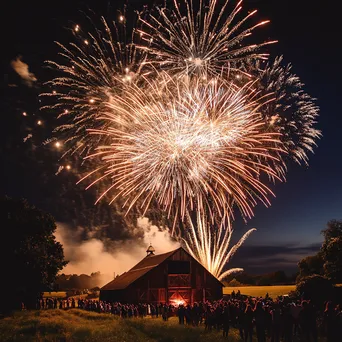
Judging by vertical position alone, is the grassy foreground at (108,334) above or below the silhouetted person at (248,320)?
below

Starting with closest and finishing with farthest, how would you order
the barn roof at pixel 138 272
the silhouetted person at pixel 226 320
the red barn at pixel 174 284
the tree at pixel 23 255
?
the silhouetted person at pixel 226 320, the tree at pixel 23 255, the red barn at pixel 174 284, the barn roof at pixel 138 272

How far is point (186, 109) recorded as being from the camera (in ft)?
84.9

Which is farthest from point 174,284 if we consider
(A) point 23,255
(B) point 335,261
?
(B) point 335,261

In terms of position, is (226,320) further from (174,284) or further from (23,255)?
(23,255)

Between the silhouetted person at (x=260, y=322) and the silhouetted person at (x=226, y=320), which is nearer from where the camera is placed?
the silhouetted person at (x=260, y=322)

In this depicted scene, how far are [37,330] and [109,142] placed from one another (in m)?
12.9

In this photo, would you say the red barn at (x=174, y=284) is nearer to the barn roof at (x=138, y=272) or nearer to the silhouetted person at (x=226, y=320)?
the barn roof at (x=138, y=272)

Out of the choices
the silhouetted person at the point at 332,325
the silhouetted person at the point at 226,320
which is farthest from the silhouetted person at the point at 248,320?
the silhouetted person at the point at 332,325

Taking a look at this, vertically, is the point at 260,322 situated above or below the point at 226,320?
above

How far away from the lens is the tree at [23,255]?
38.1 metres

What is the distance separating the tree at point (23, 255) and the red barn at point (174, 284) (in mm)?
8149

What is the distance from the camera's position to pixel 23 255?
3872 centimetres

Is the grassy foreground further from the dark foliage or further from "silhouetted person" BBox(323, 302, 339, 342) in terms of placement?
the dark foliage

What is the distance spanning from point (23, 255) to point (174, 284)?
15.0 m
